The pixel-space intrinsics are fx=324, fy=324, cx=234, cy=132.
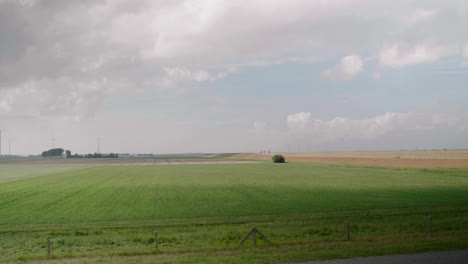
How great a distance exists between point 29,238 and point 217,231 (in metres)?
12.4

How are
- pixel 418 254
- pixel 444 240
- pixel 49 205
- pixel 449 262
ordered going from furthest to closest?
pixel 49 205 < pixel 444 240 < pixel 418 254 < pixel 449 262

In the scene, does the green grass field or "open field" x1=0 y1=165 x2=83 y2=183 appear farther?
"open field" x1=0 y1=165 x2=83 y2=183

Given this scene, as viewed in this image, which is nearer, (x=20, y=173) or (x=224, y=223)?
(x=224, y=223)

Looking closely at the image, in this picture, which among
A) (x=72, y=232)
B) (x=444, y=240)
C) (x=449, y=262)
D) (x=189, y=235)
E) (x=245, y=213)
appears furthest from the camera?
(x=245, y=213)

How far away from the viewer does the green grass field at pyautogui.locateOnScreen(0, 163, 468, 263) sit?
1688 centimetres

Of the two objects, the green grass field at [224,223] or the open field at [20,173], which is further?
the open field at [20,173]

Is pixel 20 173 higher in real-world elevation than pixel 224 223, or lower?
higher

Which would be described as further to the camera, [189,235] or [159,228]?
[159,228]

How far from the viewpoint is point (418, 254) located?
15422mm

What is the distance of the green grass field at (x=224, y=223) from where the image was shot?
16875 mm

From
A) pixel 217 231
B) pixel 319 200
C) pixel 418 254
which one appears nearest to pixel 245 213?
pixel 217 231

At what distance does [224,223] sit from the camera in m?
25.0

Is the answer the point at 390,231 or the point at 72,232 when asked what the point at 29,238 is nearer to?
the point at 72,232

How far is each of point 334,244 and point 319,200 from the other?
1810 cm
